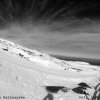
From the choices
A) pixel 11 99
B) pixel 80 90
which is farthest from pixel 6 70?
pixel 80 90

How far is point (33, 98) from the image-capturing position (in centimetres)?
1248

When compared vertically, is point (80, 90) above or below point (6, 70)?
below

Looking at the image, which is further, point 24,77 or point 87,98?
point 24,77

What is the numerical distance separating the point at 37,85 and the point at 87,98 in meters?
6.53

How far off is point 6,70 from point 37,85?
513cm

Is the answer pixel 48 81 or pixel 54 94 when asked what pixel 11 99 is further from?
pixel 48 81

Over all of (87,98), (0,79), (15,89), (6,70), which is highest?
(6,70)

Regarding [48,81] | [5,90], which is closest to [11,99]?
[5,90]

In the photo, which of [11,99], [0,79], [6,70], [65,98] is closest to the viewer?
[11,99]

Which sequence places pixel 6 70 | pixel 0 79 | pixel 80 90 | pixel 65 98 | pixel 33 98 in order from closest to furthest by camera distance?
pixel 33 98 < pixel 65 98 < pixel 0 79 < pixel 80 90 < pixel 6 70

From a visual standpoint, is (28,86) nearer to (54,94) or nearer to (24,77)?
(24,77)

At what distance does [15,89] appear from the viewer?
43.5 ft

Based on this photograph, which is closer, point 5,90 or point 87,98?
point 5,90

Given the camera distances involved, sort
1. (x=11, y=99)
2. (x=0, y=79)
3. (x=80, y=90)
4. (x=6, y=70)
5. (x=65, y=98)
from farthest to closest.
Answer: (x=6, y=70), (x=80, y=90), (x=0, y=79), (x=65, y=98), (x=11, y=99)
